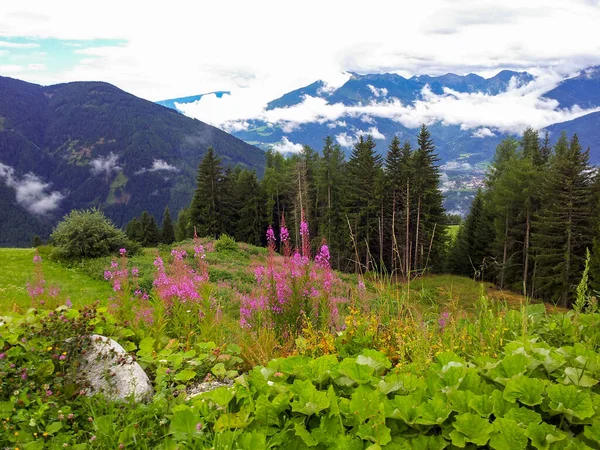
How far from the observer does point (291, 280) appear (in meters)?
5.07

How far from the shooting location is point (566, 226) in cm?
3027

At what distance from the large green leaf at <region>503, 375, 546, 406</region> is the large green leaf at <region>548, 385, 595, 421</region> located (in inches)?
2.5

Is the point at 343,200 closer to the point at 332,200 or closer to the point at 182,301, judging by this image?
the point at 332,200

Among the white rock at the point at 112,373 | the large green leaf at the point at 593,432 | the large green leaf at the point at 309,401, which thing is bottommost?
the white rock at the point at 112,373

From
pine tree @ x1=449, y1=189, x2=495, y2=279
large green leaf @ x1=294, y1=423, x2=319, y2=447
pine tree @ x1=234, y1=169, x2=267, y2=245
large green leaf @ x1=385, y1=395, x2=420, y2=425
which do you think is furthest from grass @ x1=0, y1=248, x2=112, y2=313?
pine tree @ x1=449, y1=189, x2=495, y2=279

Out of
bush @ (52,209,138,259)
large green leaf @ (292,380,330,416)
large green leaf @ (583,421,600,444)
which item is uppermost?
large green leaf @ (583,421,600,444)

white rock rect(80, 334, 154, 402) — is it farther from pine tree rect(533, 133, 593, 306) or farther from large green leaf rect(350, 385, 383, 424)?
pine tree rect(533, 133, 593, 306)

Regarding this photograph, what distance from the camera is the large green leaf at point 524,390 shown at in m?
2.28

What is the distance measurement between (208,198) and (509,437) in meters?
48.9

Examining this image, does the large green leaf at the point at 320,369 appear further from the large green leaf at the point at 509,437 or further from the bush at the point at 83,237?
the bush at the point at 83,237

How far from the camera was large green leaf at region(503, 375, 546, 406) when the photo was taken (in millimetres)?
2283

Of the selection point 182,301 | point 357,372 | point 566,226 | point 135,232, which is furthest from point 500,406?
point 135,232

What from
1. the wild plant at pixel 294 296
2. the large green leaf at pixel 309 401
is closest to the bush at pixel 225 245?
the wild plant at pixel 294 296

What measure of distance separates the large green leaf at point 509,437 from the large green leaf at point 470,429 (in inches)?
1.7
